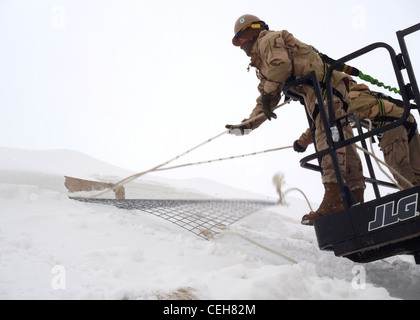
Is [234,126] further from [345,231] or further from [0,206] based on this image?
→ [0,206]

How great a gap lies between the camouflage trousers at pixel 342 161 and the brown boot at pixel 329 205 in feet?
0.23

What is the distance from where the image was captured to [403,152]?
3.30 meters

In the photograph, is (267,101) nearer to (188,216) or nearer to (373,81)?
(373,81)

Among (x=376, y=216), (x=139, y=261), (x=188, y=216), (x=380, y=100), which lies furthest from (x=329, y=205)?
(x=188, y=216)

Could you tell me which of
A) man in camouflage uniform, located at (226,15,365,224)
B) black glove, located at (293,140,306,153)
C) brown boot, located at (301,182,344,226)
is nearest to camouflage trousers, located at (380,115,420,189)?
man in camouflage uniform, located at (226,15,365,224)

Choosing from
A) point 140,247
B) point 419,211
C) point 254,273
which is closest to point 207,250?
point 140,247

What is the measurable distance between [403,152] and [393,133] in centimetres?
21

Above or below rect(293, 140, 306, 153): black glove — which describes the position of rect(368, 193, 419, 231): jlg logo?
below

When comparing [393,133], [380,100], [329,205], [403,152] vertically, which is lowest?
[329,205]

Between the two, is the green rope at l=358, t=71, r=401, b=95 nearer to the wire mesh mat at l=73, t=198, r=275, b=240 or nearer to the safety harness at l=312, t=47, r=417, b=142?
the safety harness at l=312, t=47, r=417, b=142

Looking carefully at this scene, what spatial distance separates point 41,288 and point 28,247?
29.3 inches

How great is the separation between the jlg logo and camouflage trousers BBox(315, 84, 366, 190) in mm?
503

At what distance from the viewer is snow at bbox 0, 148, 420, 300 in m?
1.84

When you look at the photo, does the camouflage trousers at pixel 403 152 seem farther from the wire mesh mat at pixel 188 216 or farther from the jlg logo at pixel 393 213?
the wire mesh mat at pixel 188 216
